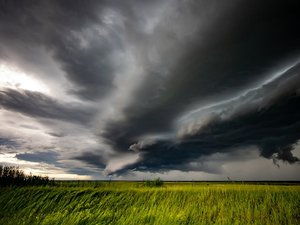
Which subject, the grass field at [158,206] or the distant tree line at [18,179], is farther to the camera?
the distant tree line at [18,179]

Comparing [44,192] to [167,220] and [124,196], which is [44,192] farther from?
[167,220]

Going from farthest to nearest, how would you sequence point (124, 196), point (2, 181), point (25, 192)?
point (2, 181), point (124, 196), point (25, 192)

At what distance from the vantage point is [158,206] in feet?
19.9

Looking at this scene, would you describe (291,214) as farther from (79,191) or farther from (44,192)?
(44,192)

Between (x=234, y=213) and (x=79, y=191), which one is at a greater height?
(x=79, y=191)

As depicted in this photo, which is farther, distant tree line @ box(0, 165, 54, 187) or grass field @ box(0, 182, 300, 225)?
distant tree line @ box(0, 165, 54, 187)

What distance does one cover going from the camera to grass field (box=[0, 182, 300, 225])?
4527 mm

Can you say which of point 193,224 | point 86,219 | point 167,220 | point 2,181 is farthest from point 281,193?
point 2,181

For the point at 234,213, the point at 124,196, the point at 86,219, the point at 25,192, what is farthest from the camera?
the point at 124,196

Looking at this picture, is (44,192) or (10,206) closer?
(10,206)

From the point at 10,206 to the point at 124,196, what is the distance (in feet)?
9.74

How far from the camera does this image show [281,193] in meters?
7.09

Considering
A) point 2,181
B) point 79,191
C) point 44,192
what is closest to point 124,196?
Result: point 79,191

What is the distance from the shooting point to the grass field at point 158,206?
4527 mm
